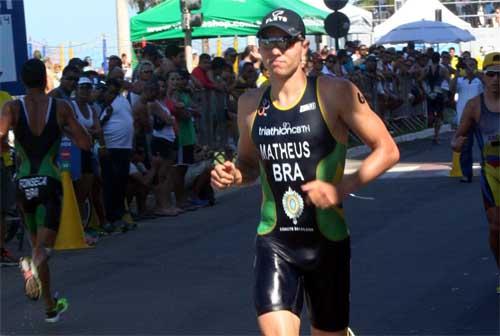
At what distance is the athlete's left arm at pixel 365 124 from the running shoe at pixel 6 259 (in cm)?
680

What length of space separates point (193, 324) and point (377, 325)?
52.7 inches

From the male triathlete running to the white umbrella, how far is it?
79.8ft

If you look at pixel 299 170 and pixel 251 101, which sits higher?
pixel 251 101

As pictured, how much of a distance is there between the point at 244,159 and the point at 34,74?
3.43m

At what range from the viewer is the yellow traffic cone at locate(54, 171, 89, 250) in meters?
12.9

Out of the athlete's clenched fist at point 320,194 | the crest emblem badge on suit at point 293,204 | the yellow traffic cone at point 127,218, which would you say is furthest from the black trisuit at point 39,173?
the yellow traffic cone at point 127,218

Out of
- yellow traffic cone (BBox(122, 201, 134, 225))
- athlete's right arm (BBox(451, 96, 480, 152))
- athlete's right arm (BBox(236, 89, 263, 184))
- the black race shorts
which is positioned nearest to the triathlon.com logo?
athlete's right arm (BBox(236, 89, 263, 184))

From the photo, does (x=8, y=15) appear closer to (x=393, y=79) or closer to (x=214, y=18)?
(x=214, y=18)

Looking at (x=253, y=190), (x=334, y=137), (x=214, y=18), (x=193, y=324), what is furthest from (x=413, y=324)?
(x=214, y=18)

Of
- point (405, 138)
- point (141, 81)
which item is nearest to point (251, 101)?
point (141, 81)

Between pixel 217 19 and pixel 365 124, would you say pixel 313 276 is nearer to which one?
pixel 365 124

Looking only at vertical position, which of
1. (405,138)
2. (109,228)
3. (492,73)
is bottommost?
(405,138)

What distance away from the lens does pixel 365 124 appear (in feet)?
19.0

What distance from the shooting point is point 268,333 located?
5.63 m
